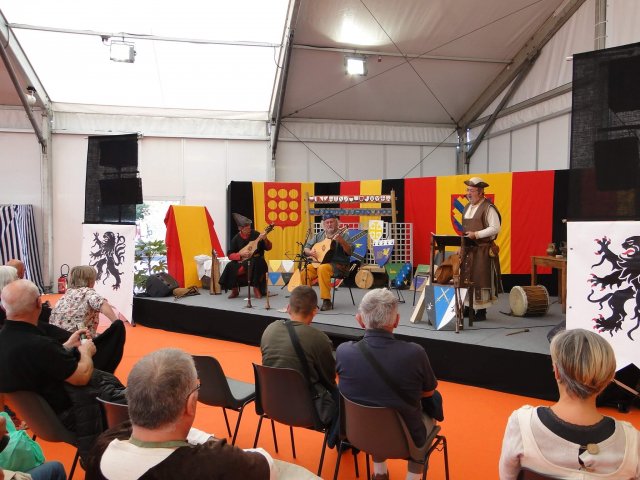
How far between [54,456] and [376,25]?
8252mm

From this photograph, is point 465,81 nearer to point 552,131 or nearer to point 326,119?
point 552,131

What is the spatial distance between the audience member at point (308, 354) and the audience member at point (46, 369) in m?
0.84

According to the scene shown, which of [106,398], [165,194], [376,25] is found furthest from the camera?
[165,194]

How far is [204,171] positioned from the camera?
11.0 metres

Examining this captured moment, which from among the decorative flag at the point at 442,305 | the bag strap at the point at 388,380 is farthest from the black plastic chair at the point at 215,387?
the decorative flag at the point at 442,305

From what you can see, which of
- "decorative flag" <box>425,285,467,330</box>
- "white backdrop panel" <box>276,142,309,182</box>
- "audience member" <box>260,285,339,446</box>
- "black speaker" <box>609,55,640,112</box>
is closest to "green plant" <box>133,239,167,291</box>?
"white backdrop panel" <box>276,142,309,182</box>

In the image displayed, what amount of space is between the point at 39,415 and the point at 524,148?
10.1 metres

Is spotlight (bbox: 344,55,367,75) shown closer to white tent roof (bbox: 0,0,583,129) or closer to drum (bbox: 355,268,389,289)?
white tent roof (bbox: 0,0,583,129)

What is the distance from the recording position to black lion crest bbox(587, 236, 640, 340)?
2.97 metres

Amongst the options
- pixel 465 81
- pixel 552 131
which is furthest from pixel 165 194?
pixel 552 131

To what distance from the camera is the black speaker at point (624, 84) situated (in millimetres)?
3033

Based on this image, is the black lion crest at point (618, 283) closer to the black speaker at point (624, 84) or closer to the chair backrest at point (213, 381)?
the black speaker at point (624, 84)

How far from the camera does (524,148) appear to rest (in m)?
10.1

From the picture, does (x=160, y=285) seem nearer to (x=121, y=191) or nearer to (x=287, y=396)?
(x=121, y=191)
